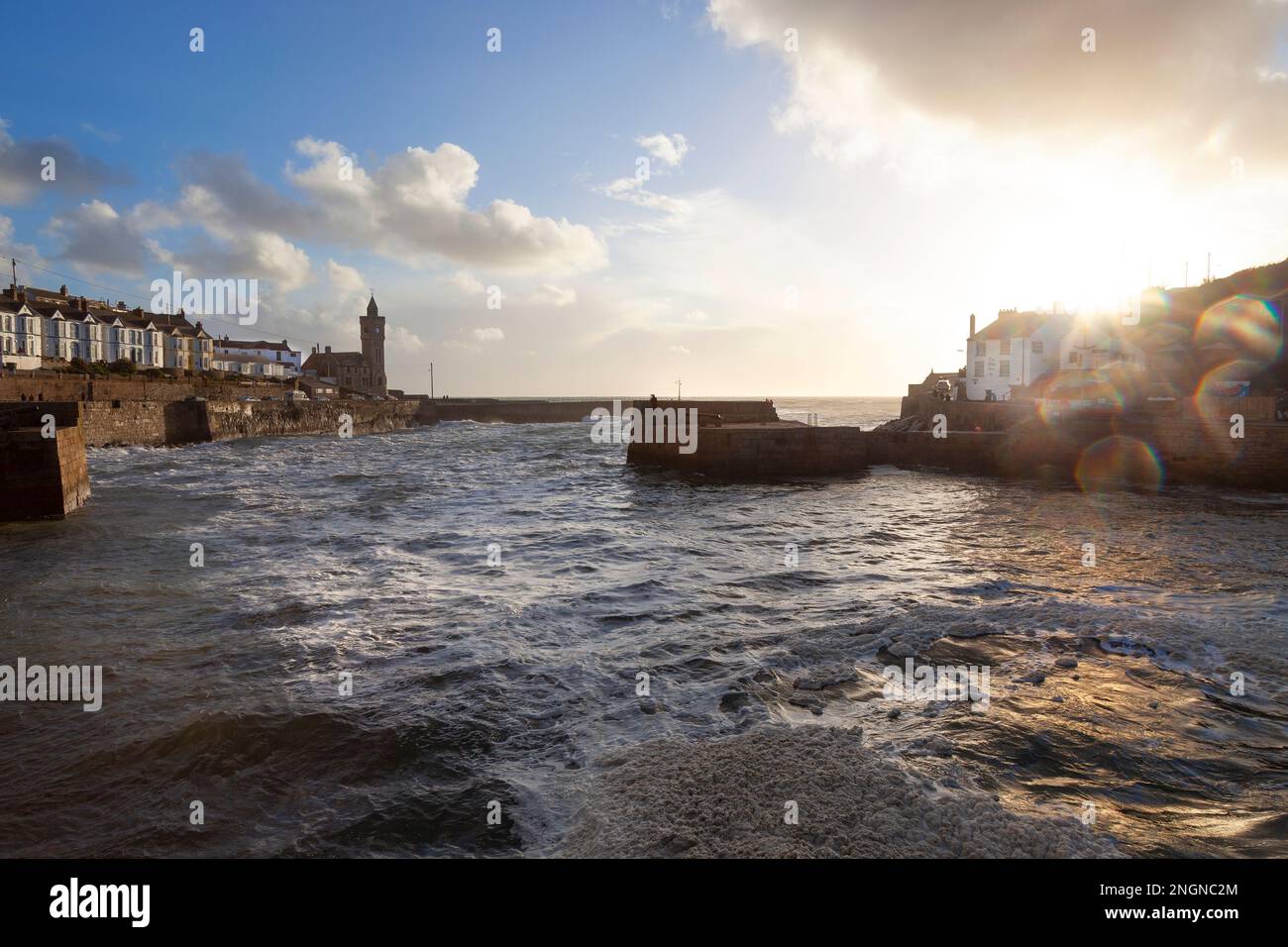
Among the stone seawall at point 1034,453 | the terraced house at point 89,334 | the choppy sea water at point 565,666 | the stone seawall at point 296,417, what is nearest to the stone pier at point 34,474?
the choppy sea water at point 565,666

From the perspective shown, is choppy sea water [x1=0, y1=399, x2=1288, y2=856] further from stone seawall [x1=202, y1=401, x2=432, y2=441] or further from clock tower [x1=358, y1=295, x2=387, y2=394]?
clock tower [x1=358, y1=295, x2=387, y2=394]

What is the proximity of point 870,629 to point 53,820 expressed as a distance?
7.66 m

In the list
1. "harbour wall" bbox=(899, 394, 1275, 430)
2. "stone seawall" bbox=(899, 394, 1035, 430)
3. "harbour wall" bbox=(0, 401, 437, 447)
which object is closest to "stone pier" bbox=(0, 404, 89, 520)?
"harbour wall" bbox=(0, 401, 437, 447)

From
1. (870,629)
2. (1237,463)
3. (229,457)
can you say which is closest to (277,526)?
(870,629)

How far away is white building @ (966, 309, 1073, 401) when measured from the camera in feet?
161

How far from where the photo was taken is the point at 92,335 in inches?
2776

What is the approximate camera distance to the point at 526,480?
91.6 ft

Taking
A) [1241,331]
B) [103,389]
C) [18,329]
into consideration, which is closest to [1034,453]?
[1241,331]

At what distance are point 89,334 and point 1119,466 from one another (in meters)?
92.5

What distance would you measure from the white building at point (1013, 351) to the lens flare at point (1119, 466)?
2347 cm

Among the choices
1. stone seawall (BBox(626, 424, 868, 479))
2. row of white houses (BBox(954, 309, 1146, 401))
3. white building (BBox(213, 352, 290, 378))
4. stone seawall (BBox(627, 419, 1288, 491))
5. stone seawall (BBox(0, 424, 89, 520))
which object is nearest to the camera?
stone seawall (BBox(0, 424, 89, 520))

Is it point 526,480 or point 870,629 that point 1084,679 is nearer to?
point 870,629

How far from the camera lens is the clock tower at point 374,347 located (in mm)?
114875

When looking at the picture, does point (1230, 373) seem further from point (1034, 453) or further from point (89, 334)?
point (89, 334)
